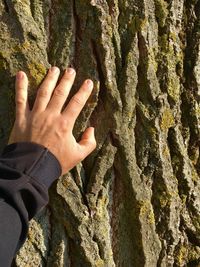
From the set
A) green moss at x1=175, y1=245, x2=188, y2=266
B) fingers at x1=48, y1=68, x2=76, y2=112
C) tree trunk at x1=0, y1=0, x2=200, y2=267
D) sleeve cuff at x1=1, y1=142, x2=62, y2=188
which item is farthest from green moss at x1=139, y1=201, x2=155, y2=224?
fingers at x1=48, y1=68, x2=76, y2=112

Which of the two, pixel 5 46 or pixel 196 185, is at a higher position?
pixel 5 46

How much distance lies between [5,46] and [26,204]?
2.08 feet

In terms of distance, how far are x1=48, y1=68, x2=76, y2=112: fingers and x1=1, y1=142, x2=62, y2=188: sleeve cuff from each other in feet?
0.58

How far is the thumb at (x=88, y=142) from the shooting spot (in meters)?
2.33

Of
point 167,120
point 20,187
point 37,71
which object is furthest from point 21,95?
point 167,120

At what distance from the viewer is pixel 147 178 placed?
2527 millimetres

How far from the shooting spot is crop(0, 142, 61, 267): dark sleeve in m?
2.05

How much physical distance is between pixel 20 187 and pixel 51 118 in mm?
320

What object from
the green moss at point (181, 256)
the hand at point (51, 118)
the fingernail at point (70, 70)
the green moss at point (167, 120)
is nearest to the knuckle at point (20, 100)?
the hand at point (51, 118)

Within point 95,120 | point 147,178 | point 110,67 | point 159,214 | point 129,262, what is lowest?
point 129,262

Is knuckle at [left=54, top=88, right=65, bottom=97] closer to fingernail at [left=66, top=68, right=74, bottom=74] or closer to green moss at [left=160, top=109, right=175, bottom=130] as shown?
fingernail at [left=66, top=68, right=74, bottom=74]

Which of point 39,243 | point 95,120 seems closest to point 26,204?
point 39,243

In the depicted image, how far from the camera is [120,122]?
244 cm

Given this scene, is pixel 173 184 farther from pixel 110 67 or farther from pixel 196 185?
pixel 110 67
